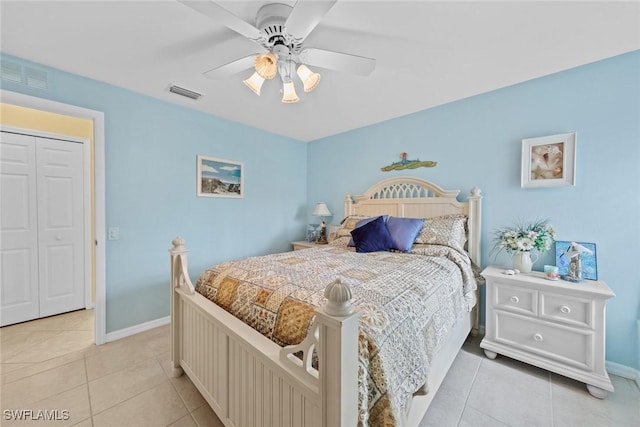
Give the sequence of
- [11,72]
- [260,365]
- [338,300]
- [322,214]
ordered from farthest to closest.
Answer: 1. [322,214]
2. [11,72]
3. [260,365]
4. [338,300]

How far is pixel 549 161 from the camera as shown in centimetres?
216

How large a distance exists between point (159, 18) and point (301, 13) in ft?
3.27

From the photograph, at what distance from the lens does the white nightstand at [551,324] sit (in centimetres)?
167

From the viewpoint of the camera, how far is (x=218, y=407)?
1.39 meters

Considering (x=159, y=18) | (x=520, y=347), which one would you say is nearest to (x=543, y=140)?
(x=520, y=347)

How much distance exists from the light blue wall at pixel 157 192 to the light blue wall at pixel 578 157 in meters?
2.28

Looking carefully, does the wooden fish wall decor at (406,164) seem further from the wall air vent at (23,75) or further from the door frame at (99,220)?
the wall air vent at (23,75)

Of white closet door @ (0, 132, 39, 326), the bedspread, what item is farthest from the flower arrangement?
white closet door @ (0, 132, 39, 326)

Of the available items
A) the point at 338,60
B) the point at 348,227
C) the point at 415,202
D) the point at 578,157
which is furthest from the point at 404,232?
the point at 338,60

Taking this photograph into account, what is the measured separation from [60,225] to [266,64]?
10.8ft

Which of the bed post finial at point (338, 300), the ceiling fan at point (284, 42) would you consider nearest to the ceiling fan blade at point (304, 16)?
the ceiling fan at point (284, 42)

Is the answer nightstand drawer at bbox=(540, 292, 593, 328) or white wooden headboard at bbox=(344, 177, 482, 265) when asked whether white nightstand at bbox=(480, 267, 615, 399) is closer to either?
nightstand drawer at bbox=(540, 292, 593, 328)

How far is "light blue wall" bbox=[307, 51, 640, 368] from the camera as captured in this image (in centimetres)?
188

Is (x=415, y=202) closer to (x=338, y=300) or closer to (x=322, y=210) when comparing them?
(x=322, y=210)
